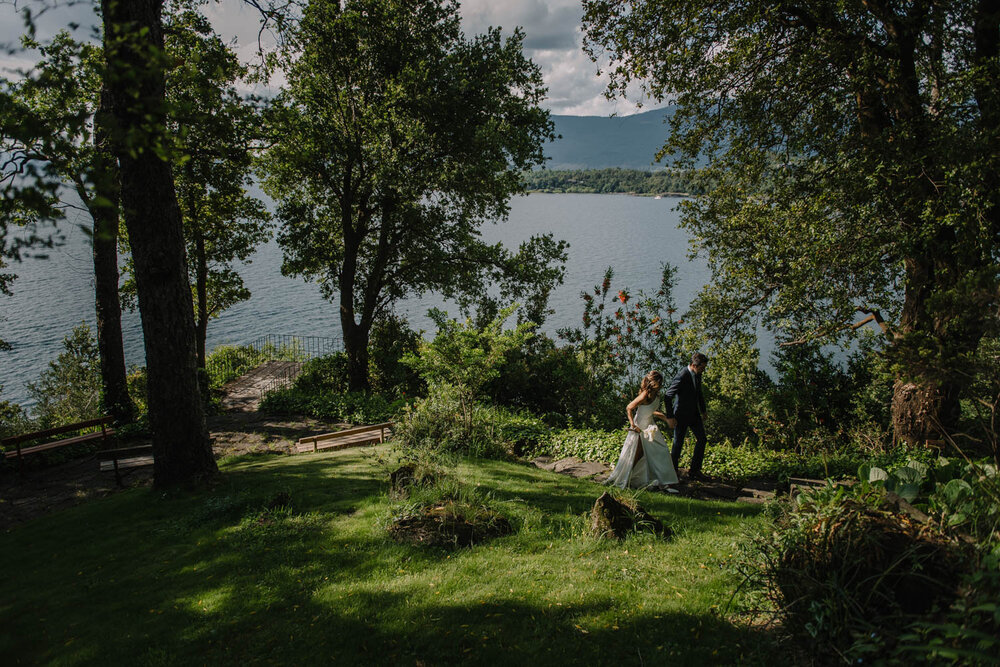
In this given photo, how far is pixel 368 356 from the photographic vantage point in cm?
1809

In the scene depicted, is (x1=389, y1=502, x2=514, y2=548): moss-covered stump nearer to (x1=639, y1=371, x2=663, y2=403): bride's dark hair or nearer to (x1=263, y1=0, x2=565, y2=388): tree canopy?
(x1=639, y1=371, x2=663, y2=403): bride's dark hair

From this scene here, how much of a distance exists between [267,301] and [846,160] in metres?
33.7

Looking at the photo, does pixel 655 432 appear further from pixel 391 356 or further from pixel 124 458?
pixel 391 356

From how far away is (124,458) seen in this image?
9242 millimetres

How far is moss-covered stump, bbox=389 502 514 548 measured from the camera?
16.5ft

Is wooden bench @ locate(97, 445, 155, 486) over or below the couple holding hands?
below

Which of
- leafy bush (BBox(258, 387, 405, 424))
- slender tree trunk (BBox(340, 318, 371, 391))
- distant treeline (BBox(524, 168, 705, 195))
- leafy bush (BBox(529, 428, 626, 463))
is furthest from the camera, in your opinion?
distant treeline (BBox(524, 168, 705, 195))

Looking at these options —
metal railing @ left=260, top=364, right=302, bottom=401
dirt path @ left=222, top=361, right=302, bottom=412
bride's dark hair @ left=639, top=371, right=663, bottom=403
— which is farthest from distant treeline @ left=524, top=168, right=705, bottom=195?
bride's dark hair @ left=639, top=371, right=663, bottom=403

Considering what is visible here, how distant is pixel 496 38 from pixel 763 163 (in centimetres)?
853

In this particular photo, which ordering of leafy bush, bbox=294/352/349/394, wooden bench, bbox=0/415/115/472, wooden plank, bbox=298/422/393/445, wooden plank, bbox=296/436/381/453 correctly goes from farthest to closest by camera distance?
leafy bush, bbox=294/352/349/394, wooden plank, bbox=298/422/393/445, wooden plank, bbox=296/436/381/453, wooden bench, bbox=0/415/115/472

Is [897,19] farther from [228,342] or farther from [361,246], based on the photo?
[228,342]

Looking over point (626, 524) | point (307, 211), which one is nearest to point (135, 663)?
point (626, 524)

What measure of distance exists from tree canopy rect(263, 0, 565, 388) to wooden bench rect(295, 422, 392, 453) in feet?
18.0

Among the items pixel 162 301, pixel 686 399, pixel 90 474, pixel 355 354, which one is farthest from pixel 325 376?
pixel 686 399
